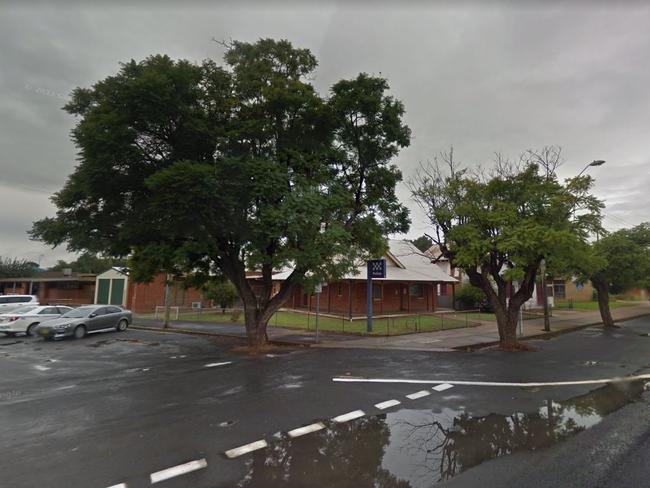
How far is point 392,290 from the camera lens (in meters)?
30.7

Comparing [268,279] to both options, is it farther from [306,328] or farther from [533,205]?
[533,205]

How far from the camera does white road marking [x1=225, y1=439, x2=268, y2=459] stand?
5074 millimetres

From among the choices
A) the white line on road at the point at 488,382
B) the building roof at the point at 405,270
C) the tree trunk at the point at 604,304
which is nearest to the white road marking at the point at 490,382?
the white line on road at the point at 488,382

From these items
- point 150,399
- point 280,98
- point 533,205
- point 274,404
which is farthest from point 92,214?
point 533,205

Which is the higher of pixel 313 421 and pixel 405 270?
pixel 405 270

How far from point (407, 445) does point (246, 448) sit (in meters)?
2.18

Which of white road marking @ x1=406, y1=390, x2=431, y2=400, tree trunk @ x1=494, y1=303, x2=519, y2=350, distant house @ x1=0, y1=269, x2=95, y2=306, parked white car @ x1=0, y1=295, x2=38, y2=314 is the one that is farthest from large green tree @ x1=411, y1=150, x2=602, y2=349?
distant house @ x1=0, y1=269, x2=95, y2=306

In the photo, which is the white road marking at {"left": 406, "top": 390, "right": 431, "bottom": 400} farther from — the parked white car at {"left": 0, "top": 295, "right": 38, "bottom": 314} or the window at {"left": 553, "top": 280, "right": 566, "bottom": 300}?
the window at {"left": 553, "top": 280, "right": 566, "bottom": 300}

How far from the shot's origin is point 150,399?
7.98 metres

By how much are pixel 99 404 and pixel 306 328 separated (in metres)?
13.8

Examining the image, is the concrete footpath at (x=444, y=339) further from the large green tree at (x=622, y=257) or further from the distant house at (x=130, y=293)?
the distant house at (x=130, y=293)

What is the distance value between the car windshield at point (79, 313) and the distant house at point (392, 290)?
505 inches

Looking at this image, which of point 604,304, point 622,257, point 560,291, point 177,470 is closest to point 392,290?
point 604,304

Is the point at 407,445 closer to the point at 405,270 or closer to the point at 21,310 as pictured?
the point at 21,310
